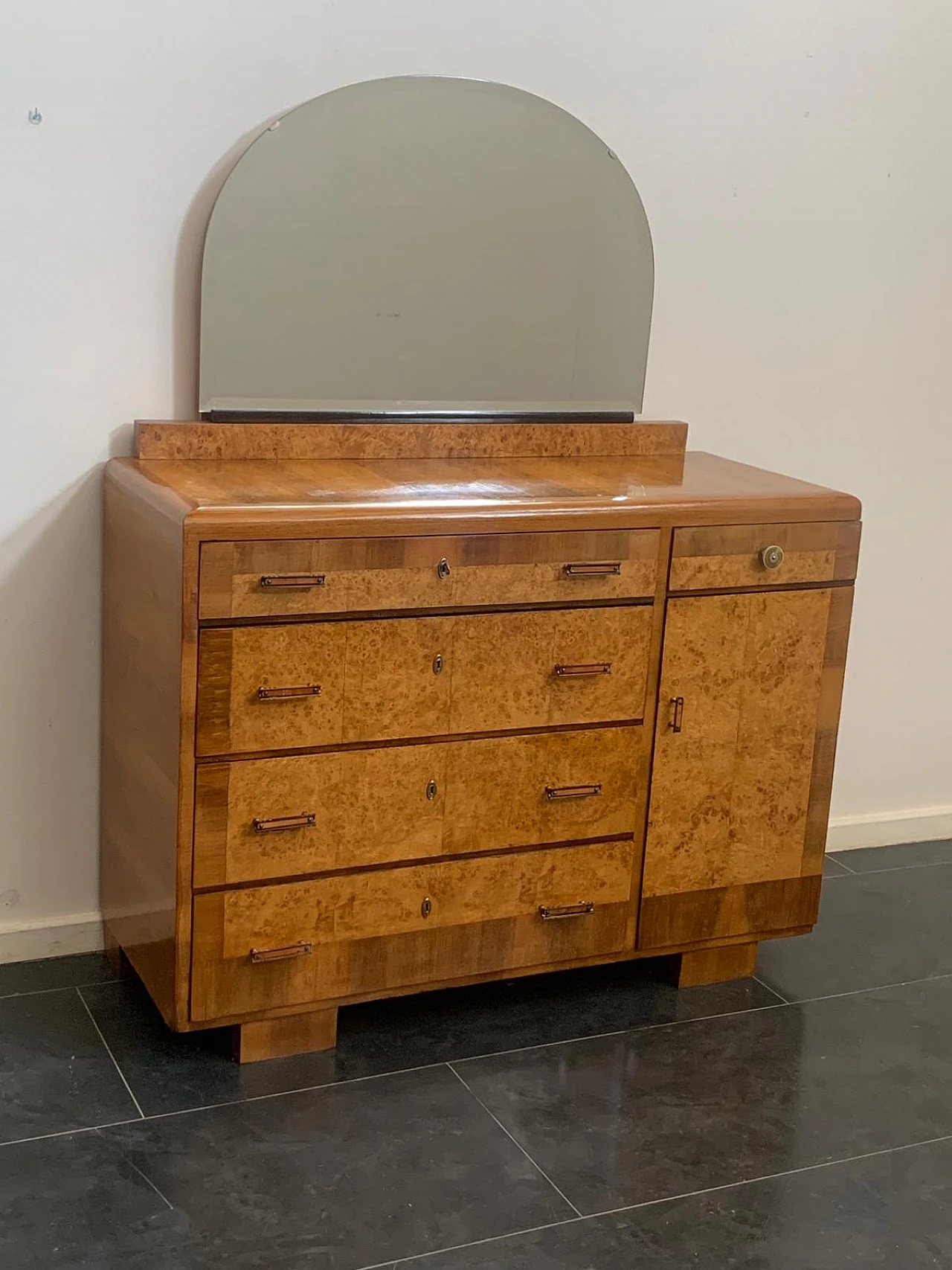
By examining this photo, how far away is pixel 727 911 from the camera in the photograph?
2.65 m

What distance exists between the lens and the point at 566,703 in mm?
2398

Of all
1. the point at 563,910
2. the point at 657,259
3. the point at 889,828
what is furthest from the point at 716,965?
the point at 657,259

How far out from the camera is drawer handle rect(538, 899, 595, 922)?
8.11 ft

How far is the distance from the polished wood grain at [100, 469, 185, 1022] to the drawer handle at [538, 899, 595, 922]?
0.61 meters

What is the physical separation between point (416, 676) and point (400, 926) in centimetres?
41

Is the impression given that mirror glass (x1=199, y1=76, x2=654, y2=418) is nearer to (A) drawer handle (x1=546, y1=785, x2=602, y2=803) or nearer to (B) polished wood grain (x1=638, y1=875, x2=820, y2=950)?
(A) drawer handle (x1=546, y1=785, x2=602, y2=803)

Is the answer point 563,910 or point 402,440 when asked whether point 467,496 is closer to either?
point 402,440

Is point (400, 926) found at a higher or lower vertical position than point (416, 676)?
lower

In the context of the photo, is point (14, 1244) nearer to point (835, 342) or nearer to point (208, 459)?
point (208, 459)

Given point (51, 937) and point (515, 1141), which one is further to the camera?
point (51, 937)

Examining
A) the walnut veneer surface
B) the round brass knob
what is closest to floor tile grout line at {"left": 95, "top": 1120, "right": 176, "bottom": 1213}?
the walnut veneer surface

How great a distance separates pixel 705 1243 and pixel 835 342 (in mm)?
1831

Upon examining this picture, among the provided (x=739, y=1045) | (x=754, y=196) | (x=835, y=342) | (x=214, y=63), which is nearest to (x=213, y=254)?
(x=214, y=63)

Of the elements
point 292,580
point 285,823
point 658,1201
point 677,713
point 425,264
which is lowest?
point 658,1201
